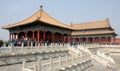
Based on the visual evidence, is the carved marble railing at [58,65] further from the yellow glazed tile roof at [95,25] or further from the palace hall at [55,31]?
the yellow glazed tile roof at [95,25]

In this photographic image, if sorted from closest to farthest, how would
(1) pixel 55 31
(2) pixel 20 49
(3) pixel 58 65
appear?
(3) pixel 58 65 < (2) pixel 20 49 < (1) pixel 55 31

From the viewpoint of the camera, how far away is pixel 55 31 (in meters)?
29.0

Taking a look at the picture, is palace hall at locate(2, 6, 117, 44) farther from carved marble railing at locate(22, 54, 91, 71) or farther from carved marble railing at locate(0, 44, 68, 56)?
carved marble railing at locate(22, 54, 91, 71)

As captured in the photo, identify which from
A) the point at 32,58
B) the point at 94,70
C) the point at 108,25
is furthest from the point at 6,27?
the point at 108,25

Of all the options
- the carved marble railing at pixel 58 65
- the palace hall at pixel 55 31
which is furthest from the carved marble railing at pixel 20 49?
the palace hall at pixel 55 31

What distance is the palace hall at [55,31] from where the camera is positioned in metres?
25.9

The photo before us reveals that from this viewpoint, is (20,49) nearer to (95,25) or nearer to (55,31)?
(55,31)

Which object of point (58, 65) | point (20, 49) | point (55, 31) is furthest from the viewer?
point (55, 31)

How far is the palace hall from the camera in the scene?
85.0 feet

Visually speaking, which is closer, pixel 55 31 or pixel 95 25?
pixel 55 31

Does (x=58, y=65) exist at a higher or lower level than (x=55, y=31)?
lower

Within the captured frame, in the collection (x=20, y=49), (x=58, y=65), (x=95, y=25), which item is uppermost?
(x=95, y=25)

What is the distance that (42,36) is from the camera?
27.9m

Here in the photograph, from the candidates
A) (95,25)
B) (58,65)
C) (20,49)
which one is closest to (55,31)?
(20,49)
